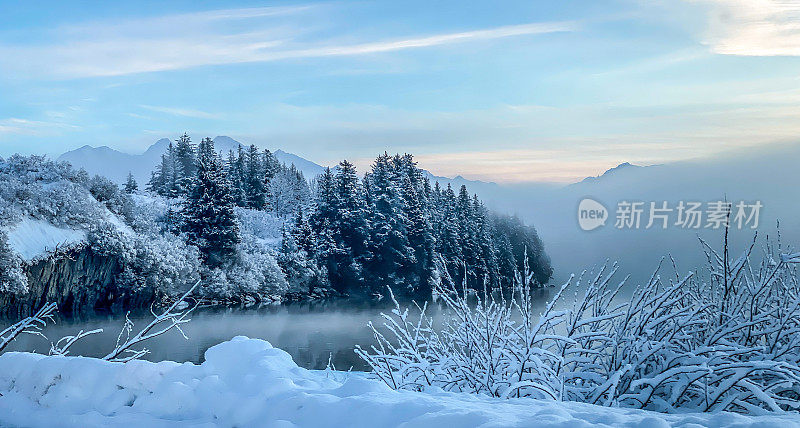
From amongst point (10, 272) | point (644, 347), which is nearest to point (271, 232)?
point (10, 272)

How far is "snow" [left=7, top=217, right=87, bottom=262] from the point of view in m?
20.7

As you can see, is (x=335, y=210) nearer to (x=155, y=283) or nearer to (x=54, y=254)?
(x=155, y=283)

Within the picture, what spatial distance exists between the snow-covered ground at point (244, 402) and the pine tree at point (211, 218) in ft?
85.4

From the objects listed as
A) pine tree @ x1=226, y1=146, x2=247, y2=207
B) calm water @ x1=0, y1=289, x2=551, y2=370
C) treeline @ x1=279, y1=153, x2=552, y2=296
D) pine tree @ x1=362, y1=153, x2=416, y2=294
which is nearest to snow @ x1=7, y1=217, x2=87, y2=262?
calm water @ x1=0, y1=289, x2=551, y2=370

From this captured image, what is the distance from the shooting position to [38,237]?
21562mm

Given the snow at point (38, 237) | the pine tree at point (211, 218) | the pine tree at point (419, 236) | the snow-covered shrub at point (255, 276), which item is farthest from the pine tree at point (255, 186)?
the snow at point (38, 237)

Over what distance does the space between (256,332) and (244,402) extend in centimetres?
1666

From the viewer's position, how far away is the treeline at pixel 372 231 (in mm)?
30297

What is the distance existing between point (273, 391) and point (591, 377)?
5.77 ft

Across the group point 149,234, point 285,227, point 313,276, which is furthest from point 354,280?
point 149,234

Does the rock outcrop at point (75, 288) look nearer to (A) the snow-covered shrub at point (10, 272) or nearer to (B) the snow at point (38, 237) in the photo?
(B) the snow at point (38, 237)

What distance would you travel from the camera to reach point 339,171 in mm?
35312

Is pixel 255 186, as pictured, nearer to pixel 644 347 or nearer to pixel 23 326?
pixel 23 326

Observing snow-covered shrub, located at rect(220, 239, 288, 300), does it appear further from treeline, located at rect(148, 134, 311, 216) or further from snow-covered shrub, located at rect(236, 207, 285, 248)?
treeline, located at rect(148, 134, 311, 216)
